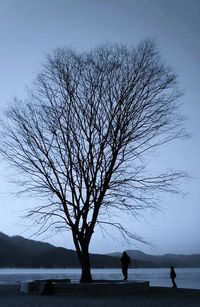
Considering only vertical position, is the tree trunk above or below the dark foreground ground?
above

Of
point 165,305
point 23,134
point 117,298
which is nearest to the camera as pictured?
point 165,305

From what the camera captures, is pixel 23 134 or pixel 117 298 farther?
pixel 23 134

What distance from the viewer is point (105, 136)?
65.6ft

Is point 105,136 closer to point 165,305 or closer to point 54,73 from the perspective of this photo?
point 54,73

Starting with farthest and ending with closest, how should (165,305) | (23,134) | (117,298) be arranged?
1. (23,134)
2. (117,298)
3. (165,305)

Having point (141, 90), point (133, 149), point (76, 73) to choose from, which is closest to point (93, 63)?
point (76, 73)

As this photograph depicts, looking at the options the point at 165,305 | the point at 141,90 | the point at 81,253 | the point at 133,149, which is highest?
the point at 141,90

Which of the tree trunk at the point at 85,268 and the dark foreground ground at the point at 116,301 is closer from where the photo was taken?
the dark foreground ground at the point at 116,301

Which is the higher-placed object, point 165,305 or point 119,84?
point 119,84

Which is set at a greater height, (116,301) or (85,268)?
(85,268)

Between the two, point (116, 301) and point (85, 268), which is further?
point (85, 268)

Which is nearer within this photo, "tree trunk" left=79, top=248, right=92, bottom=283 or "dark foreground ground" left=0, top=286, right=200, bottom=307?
"dark foreground ground" left=0, top=286, right=200, bottom=307

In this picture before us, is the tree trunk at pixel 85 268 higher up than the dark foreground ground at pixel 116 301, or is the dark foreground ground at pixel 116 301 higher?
the tree trunk at pixel 85 268

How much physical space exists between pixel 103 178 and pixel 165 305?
778cm
